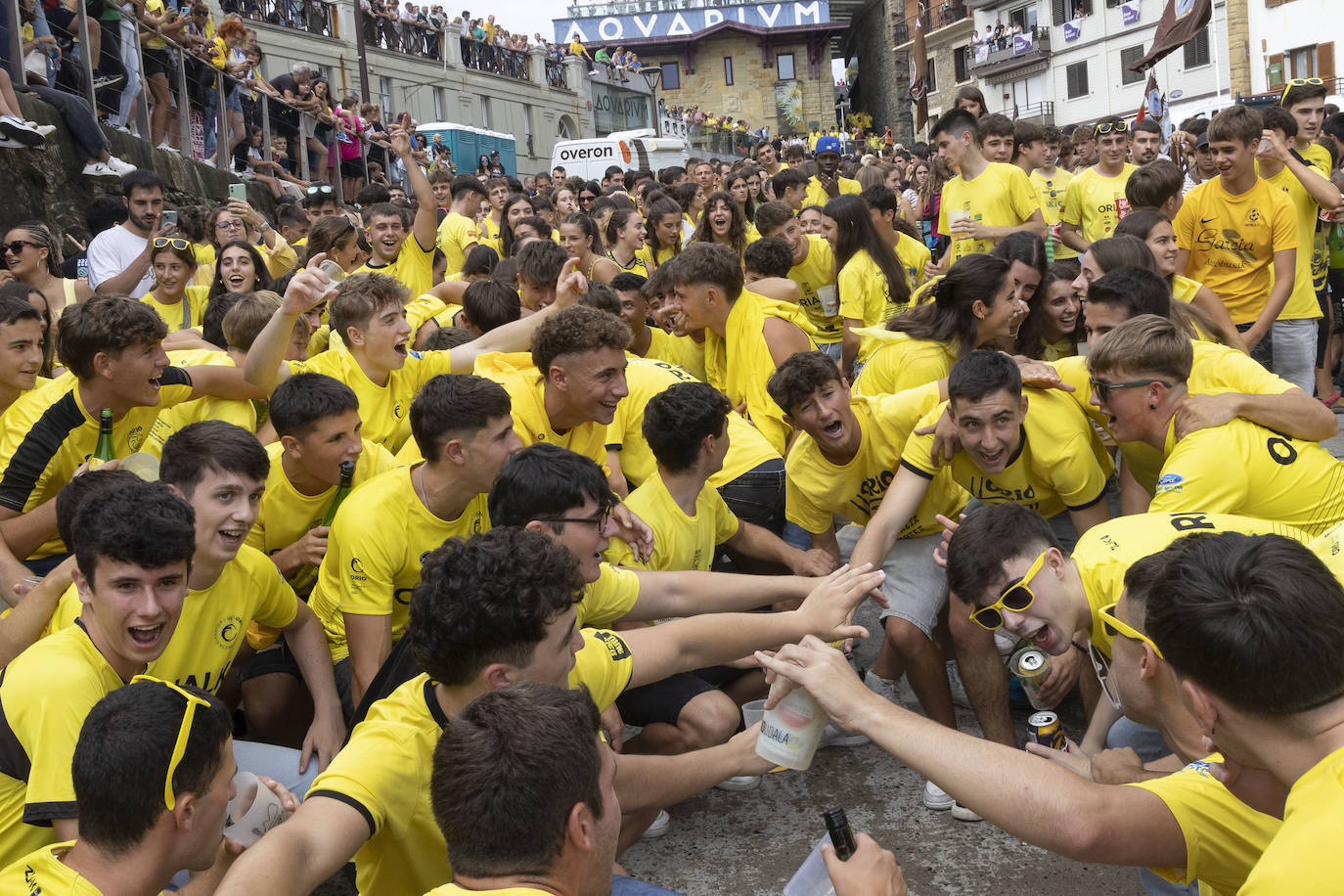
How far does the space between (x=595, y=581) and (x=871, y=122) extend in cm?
7874

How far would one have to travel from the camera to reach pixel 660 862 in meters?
3.92

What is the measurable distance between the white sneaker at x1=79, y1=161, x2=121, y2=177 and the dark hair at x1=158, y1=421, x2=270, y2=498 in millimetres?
7429

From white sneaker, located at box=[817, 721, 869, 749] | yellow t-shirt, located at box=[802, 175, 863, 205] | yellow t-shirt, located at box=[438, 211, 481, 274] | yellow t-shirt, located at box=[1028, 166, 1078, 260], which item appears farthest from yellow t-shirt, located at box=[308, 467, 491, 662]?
yellow t-shirt, located at box=[802, 175, 863, 205]

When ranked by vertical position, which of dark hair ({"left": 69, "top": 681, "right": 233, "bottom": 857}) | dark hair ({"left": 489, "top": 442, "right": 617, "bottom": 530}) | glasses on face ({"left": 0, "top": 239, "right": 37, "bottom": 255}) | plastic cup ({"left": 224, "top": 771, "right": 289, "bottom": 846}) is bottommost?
plastic cup ({"left": 224, "top": 771, "right": 289, "bottom": 846})

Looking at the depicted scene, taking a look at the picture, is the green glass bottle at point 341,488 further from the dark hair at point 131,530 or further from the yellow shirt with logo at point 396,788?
the yellow shirt with logo at point 396,788

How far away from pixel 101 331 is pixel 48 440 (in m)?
0.54

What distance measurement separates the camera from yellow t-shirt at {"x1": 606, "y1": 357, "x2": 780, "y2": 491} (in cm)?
536

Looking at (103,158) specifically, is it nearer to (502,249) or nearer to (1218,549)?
(502,249)

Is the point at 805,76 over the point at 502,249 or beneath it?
over

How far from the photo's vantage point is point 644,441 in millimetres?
5488

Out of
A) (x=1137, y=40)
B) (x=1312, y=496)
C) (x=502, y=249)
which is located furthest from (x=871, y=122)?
(x=1312, y=496)

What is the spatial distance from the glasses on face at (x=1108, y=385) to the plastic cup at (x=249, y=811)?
312 cm

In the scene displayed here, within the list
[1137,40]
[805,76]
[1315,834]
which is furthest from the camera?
[805,76]

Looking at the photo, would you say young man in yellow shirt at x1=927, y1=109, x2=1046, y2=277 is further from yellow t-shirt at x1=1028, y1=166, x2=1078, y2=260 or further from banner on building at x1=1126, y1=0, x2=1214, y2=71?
banner on building at x1=1126, y1=0, x2=1214, y2=71
